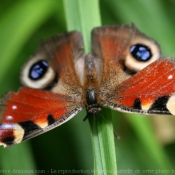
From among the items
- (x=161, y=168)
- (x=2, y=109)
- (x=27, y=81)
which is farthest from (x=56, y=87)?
(x=161, y=168)

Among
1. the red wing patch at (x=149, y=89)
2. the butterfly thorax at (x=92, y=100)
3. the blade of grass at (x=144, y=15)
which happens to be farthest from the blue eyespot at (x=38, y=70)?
the blade of grass at (x=144, y=15)

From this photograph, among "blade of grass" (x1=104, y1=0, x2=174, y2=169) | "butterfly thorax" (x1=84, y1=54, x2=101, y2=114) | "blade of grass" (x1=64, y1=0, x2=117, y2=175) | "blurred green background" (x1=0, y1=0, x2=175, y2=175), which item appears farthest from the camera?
"blade of grass" (x1=104, y1=0, x2=174, y2=169)

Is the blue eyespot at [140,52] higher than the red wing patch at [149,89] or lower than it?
higher

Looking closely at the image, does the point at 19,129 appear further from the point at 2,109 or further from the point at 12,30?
the point at 12,30

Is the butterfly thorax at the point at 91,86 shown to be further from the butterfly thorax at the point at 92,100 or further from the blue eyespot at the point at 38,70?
the blue eyespot at the point at 38,70

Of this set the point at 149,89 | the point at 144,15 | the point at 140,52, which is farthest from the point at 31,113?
the point at 144,15

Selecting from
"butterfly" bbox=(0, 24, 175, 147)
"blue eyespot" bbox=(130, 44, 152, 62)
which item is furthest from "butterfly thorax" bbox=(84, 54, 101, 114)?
"blue eyespot" bbox=(130, 44, 152, 62)

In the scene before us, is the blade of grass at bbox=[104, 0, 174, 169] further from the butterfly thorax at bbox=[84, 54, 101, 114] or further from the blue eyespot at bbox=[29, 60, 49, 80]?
the blue eyespot at bbox=[29, 60, 49, 80]
